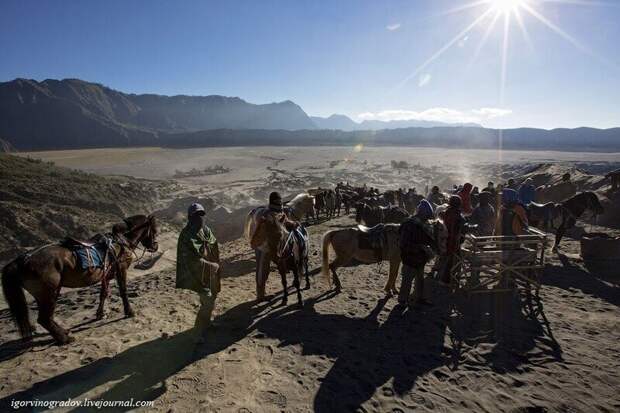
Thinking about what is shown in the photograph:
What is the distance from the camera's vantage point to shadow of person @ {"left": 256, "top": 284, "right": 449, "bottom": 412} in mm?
→ 4840

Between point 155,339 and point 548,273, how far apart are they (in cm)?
990

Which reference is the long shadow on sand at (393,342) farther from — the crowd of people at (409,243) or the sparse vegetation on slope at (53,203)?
the sparse vegetation on slope at (53,203)

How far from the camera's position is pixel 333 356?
557cm

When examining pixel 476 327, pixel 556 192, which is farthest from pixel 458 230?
pixel 556 192

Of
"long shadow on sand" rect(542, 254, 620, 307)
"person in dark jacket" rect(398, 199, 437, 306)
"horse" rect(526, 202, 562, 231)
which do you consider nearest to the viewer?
"person in dark jacket" rect(398, 199, 437, 306)

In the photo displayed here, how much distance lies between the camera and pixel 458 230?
24.0ft

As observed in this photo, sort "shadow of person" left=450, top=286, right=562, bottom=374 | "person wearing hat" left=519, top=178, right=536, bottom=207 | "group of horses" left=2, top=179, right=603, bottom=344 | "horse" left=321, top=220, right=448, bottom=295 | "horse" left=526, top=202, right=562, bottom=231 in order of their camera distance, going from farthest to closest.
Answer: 1. "person wearing hat" left=519, top=178, right=536, bottom=207
2. "horse" left=526, top=202, right=562, bottom=231
3. "horse" left=321, top=220, right=448, bottom=295
4. "shadow of person" left=450, top=286, right=562, bottom=374
5. "group of horses" left=2, top=179, right=603, bottom=344

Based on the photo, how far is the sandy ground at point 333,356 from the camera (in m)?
4.59

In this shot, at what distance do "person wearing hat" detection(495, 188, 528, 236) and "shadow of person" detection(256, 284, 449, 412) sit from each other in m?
2.35

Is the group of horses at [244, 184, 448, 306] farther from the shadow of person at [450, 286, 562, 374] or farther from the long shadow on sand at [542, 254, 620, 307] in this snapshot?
the long shadow on sand at [542, 254, 620, 307]

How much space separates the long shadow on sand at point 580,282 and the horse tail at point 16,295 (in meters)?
11.0

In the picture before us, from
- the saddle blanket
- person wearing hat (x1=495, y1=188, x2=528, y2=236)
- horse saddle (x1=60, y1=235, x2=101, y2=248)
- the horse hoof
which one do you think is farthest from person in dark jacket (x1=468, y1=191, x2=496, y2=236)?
the horse hoof

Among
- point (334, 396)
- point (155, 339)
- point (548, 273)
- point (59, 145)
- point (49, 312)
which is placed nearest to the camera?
point (334, 396)

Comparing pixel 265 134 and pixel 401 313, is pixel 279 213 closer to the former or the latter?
pixel 401 313
